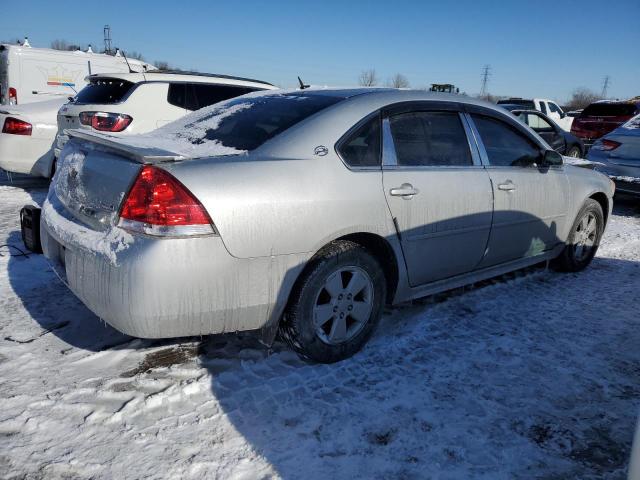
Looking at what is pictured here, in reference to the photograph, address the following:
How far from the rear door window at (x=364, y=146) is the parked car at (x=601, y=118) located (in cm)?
1284

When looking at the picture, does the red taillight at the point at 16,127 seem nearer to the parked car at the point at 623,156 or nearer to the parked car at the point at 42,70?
the parked car at the point at 42,70

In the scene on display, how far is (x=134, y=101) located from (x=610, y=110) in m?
12.9

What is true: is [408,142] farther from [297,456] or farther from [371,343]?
[297,456]

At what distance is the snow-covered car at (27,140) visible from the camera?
672cm

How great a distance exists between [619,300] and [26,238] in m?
4.39

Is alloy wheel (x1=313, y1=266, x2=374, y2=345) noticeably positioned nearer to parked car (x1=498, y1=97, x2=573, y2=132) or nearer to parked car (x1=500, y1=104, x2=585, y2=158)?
parked car (x1=500, y1=104, x2=585, y2=158)

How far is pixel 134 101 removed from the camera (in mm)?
6203

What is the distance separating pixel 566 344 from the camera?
10.5ft

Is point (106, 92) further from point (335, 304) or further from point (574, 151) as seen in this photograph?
point (574, 151)

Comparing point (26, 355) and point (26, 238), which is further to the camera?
point (26, 238)

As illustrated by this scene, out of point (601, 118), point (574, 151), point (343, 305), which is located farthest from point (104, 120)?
point (601, 118)

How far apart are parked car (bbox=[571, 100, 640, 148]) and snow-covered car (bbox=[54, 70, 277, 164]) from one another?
11.3 m

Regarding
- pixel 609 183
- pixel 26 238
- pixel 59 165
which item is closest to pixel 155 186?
pixel 59 165

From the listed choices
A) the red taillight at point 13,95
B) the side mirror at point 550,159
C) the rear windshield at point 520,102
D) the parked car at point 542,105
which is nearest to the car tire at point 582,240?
the side mirror at point 550,159
